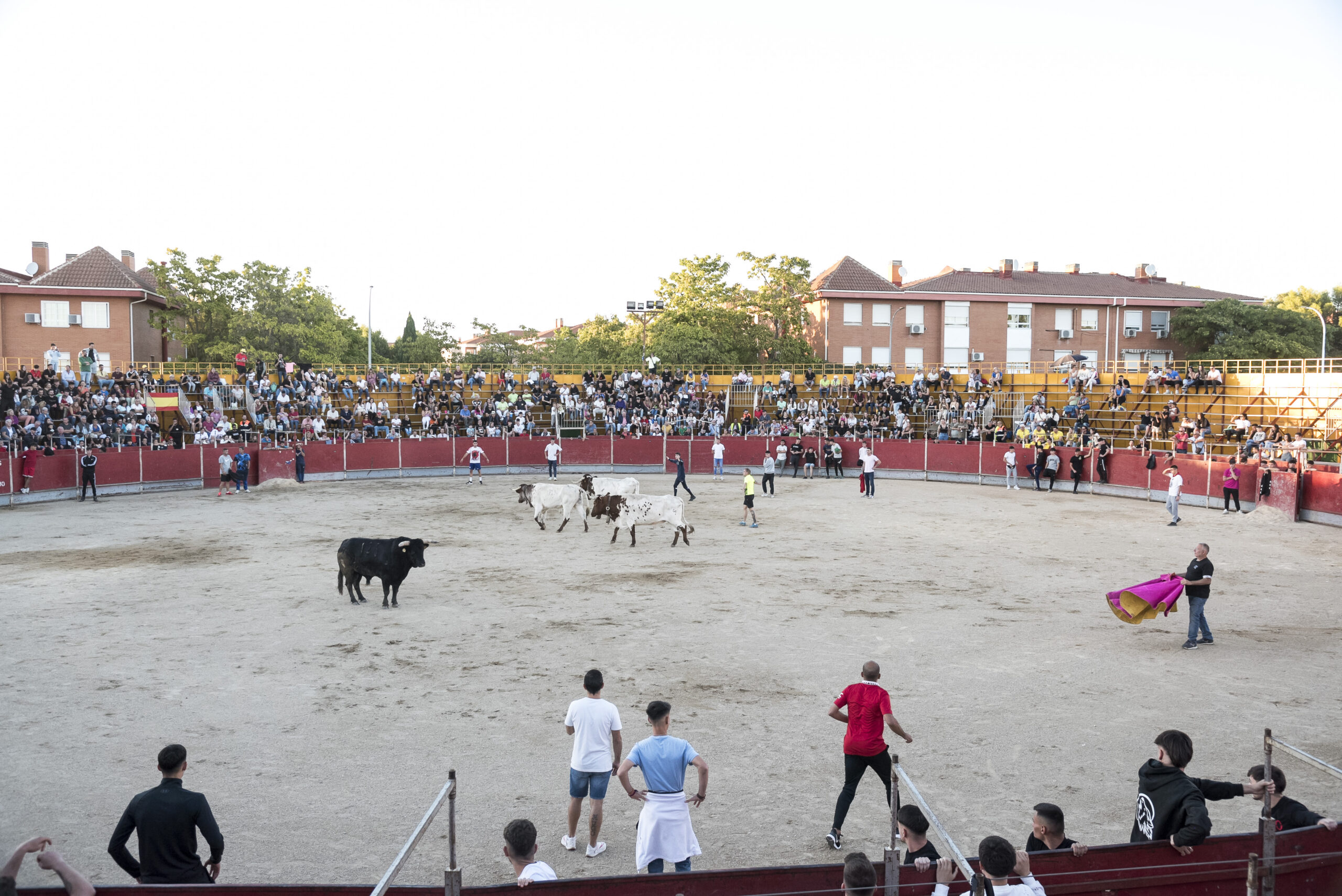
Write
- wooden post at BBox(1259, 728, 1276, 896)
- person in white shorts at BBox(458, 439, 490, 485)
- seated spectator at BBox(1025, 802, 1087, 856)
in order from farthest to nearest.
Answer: person in white shorts at BBox(458, 439, 490, 485) → seated spectator at BBox(1025, 802, 1087, 856) → wooden post at BBox(1259, 728, 1276, 896)

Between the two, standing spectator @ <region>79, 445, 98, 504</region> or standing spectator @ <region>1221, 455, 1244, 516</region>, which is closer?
standing spectator @ <region>1221, 455, 1244, 516</region>

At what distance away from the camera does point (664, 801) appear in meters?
5.82

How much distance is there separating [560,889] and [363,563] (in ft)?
36.7

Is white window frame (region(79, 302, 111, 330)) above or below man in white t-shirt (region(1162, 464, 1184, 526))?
above

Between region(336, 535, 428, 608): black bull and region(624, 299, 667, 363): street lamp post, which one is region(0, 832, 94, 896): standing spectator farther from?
region(624, 299, 667, 363): street lamp post

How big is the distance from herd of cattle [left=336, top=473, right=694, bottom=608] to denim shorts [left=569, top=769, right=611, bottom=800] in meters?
8.01

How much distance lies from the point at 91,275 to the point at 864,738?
201 ft

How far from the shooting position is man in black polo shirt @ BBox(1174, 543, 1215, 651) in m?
11.9

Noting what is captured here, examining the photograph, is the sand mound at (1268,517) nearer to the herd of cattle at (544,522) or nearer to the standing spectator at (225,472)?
the herd of cattle at (544,522)

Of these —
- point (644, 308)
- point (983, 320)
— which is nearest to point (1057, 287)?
point (983, 320)

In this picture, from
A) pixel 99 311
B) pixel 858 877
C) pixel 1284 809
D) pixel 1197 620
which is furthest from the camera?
pixel 99 311

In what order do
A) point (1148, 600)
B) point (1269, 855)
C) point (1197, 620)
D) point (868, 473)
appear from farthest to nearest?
point (868, 473) < point (1197, 620) < point (1148, 600) < point (1269, 855)

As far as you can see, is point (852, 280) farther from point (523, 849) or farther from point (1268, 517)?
point (523, 849)

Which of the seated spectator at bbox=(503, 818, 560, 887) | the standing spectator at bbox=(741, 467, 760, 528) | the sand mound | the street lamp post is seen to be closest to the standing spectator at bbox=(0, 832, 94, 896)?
the seated spectator at bbox=(503, 818, 560, 887)
